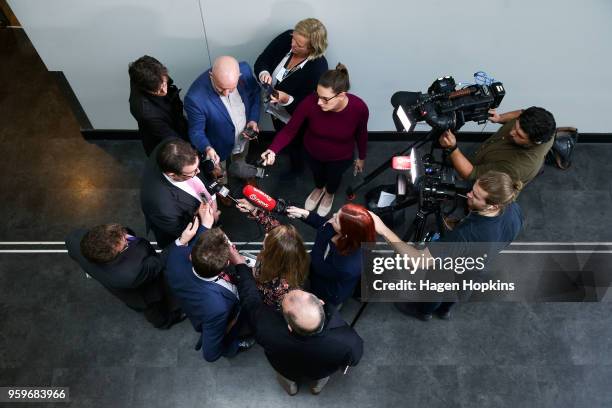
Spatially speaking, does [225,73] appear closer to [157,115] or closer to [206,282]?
[157,115]

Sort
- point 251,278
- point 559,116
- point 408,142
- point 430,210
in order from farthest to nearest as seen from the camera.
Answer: point 408,142, point 559,116, point 430,210, point 251,278

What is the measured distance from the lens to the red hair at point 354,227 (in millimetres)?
2277

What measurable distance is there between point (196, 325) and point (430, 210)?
4.93ft

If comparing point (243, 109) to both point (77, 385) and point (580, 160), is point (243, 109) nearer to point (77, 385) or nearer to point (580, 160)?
point (77, 385)

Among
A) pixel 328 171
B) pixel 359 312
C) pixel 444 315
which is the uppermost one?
pixel 328 171

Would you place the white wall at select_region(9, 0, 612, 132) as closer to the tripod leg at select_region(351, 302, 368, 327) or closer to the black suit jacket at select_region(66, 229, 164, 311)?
the black suit jacket at select_region(66, 229, 164, 311)

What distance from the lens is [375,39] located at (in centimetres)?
338

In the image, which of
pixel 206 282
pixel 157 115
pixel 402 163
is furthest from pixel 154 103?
pixel 402 163

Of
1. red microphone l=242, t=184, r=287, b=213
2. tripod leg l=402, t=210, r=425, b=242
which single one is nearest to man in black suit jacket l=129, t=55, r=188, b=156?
red microphone l=242, t=184, r=287, b=213

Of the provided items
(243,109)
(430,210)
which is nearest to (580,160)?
(430,210)

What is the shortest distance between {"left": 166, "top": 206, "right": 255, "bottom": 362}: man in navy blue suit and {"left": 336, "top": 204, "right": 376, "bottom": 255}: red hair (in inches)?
22.4

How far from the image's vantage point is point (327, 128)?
3.05 m

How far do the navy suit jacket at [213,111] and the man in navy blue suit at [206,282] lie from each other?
2.28 feet

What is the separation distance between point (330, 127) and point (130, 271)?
1473 millimetres
